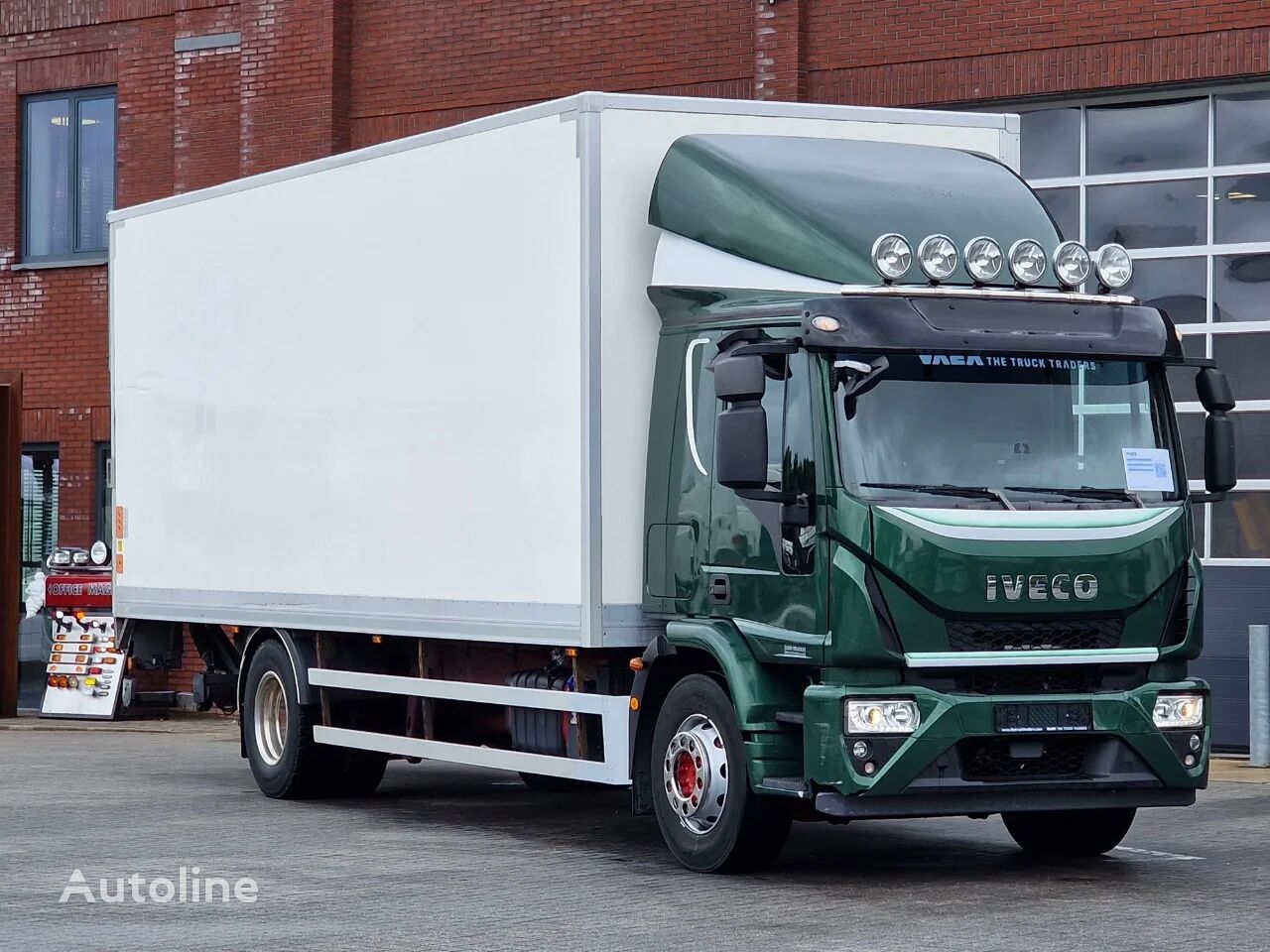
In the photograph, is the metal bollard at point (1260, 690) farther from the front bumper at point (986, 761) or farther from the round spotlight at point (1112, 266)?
the round spotlight at point (1112, 266)

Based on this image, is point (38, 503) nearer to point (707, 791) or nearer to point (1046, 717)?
point (707, 791)

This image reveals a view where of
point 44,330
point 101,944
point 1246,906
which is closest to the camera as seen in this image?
point 101,944

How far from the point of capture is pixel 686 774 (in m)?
10.5

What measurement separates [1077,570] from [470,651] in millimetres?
3947

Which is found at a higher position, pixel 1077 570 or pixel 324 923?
pixel 1077 570

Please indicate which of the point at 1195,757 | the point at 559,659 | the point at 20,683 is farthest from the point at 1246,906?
the point at 20,683

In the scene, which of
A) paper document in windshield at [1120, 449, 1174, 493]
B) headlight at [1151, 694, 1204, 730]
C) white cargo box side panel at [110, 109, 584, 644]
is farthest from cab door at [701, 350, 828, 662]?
headlight at [1151, 694, 1204, 730]

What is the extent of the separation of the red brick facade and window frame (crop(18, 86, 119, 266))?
4.3 inches

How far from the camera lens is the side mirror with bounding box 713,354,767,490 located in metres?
9.68

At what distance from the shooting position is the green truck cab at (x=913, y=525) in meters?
9.69

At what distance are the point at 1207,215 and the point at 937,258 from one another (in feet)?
25.0

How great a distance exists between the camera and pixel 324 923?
29.8 ft

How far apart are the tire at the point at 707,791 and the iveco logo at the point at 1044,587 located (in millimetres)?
1341

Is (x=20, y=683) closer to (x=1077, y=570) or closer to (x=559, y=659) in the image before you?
(x=559, y=659)
